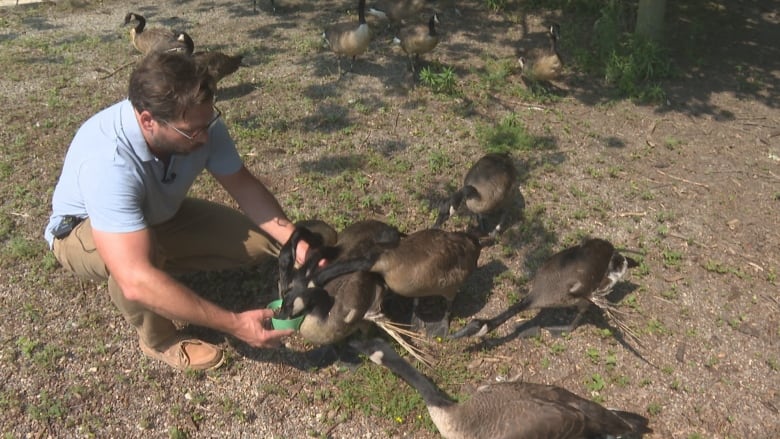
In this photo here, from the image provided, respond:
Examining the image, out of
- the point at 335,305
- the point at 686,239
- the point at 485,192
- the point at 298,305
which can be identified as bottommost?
the point at 686,239

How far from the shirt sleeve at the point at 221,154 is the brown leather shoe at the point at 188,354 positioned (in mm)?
1375

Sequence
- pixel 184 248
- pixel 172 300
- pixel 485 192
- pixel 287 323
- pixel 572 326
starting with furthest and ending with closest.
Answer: pixel 485 192 < pixel 572 326 < pixel 184 248 < pixel 287 323 < pixel 172 300

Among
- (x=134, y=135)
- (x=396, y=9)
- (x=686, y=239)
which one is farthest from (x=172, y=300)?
(x=396, y=9)

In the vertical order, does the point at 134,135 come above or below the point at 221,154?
above

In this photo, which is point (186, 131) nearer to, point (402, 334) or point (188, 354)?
point (188, 354)

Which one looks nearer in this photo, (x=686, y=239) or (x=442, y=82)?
(x=686, y=239)

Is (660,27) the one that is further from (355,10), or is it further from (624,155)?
(355,10)

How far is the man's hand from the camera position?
3.57 meters

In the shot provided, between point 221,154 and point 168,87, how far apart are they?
106 cm

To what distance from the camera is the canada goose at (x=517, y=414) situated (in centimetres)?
369

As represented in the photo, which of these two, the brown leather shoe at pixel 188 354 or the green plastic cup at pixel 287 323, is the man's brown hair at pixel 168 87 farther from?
the brown leather shoe at pixel 188 354

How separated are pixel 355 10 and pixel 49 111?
5928 mm

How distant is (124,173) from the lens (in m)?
3.46

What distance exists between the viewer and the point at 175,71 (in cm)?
320
